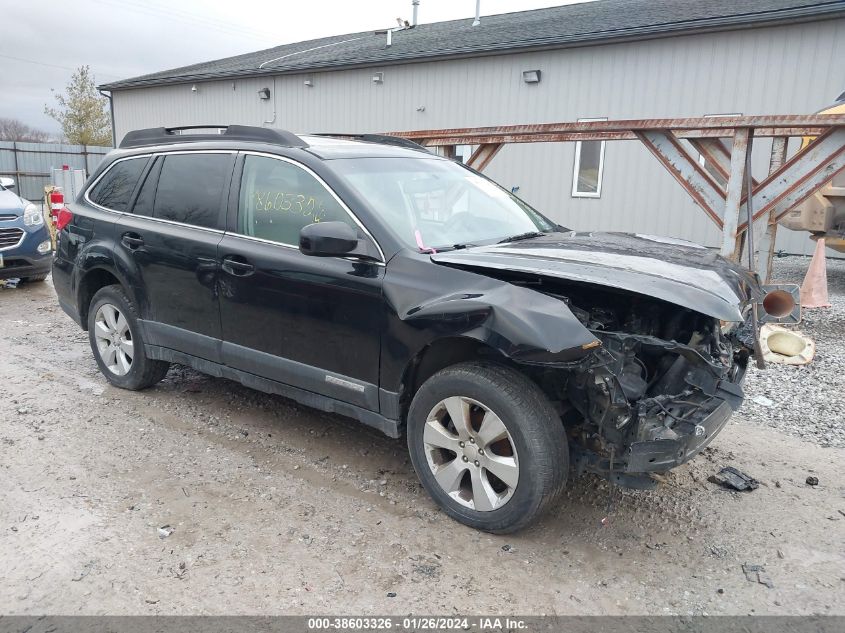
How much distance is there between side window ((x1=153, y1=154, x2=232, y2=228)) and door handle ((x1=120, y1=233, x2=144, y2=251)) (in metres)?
0.19

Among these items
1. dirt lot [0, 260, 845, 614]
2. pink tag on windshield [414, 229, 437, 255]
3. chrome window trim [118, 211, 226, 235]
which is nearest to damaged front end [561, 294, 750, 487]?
dirt lot [0, 260, 845, 614]

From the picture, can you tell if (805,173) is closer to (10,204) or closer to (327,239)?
(327,239)

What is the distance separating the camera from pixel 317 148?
3773 millimetres

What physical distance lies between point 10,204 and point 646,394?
855 centimetres

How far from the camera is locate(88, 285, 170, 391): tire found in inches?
178

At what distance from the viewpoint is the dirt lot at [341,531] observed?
2.56m

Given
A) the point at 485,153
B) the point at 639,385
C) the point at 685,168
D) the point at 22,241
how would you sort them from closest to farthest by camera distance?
the point at 639,385 → the point at 685,168 → the point at 485,153 → the point at 22,241

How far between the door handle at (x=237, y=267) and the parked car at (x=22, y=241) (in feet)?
19.4

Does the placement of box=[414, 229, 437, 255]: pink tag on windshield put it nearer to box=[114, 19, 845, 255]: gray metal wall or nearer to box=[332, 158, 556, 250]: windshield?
box=[332, 158, 556, 250]: windshield

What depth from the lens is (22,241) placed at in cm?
819

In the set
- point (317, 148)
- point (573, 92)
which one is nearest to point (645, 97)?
Answer: point (573, 92)

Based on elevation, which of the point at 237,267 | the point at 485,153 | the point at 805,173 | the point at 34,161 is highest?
the point at 485,153

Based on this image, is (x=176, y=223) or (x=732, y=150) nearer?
(x=176, y=223)

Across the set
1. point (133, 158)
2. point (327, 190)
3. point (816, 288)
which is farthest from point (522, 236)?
point (816, 288)
